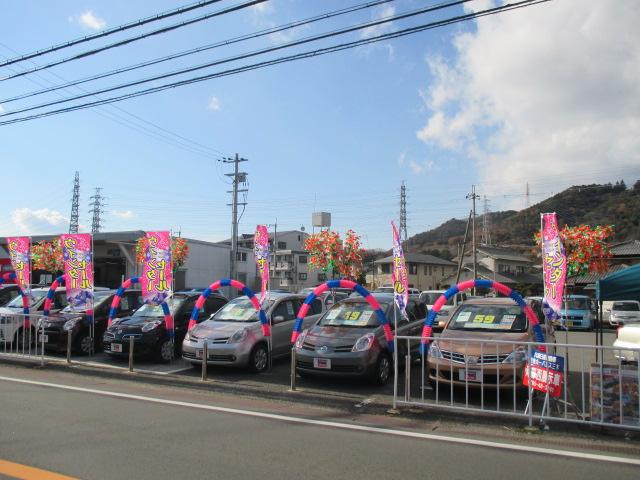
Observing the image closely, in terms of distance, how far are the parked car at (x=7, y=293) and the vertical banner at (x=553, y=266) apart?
16957mm

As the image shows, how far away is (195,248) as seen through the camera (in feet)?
139

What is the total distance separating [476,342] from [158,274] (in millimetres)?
7325

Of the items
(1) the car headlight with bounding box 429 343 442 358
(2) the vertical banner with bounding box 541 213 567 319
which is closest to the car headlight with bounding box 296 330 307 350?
(1) the car headlight with bounding box 429 343 442 358

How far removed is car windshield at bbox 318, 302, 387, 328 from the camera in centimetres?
965

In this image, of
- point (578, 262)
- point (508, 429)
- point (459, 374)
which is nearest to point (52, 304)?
point (459, 374)

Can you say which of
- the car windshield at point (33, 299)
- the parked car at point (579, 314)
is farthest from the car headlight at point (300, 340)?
the parked car at point (579, 314)

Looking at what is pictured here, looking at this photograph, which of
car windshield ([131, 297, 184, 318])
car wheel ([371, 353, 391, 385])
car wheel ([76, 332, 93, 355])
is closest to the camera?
car wheel ([371, 353, 391, 385])

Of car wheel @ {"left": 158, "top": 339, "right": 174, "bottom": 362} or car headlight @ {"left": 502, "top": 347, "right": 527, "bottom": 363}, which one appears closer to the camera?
car headlight @ {"left": 502, "top": 347, "right": 527, "bottom": 363}

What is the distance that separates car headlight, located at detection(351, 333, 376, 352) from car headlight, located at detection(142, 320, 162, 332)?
5.08m

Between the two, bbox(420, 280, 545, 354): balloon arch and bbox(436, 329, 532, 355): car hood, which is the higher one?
bbox(420, 280, 545, 354): balloon arch

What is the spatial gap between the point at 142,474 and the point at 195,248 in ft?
128

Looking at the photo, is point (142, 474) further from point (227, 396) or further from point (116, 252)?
point (116, 252)

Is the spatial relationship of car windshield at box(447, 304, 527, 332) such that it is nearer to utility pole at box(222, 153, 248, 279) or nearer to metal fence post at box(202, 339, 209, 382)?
metal fence post at box(202, 339, 209, 382)

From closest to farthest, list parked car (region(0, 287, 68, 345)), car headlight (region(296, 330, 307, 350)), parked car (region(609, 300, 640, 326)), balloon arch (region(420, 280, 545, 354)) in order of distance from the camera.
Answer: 1. balloon arch (region(420, 280, 545, 354))
2. car headlight (region(296, 330, 307, 350))
3. parked car (region(0, 287, 68, 345))
4. parked car (region(609, 300, 640, 326))
